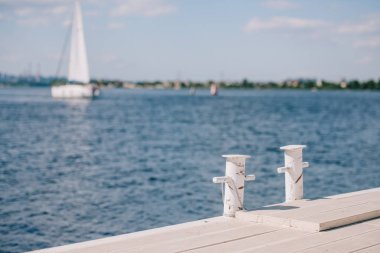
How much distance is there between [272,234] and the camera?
268 inches

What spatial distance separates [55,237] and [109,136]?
109 ft

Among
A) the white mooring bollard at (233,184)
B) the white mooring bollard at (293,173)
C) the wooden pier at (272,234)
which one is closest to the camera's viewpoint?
the wooden pier at (272,234)

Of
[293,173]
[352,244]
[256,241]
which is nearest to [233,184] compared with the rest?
[293,173]

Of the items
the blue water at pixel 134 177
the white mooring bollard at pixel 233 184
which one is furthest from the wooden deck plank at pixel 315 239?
the blue water at pixel 134 177

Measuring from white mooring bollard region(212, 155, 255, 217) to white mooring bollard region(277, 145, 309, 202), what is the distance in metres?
1.14

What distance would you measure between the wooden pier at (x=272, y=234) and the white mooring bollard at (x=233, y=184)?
0.68ft

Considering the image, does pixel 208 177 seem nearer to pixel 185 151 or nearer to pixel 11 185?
pixel 11 185

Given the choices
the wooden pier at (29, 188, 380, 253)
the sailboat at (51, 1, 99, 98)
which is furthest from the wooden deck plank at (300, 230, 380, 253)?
the sailboat at (51, 1, 99, 98)

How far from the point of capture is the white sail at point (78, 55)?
4092 inches

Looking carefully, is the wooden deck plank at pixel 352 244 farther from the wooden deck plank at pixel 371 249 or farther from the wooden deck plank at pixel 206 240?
the wooden deck plank at pixel 206 240

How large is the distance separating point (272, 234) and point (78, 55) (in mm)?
100697

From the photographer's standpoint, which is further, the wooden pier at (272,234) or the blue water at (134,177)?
the blue water at (134,177)

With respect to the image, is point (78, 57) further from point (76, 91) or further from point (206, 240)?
point (206, 240)

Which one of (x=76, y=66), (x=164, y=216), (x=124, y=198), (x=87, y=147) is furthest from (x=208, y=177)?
(x=76, y=66)
